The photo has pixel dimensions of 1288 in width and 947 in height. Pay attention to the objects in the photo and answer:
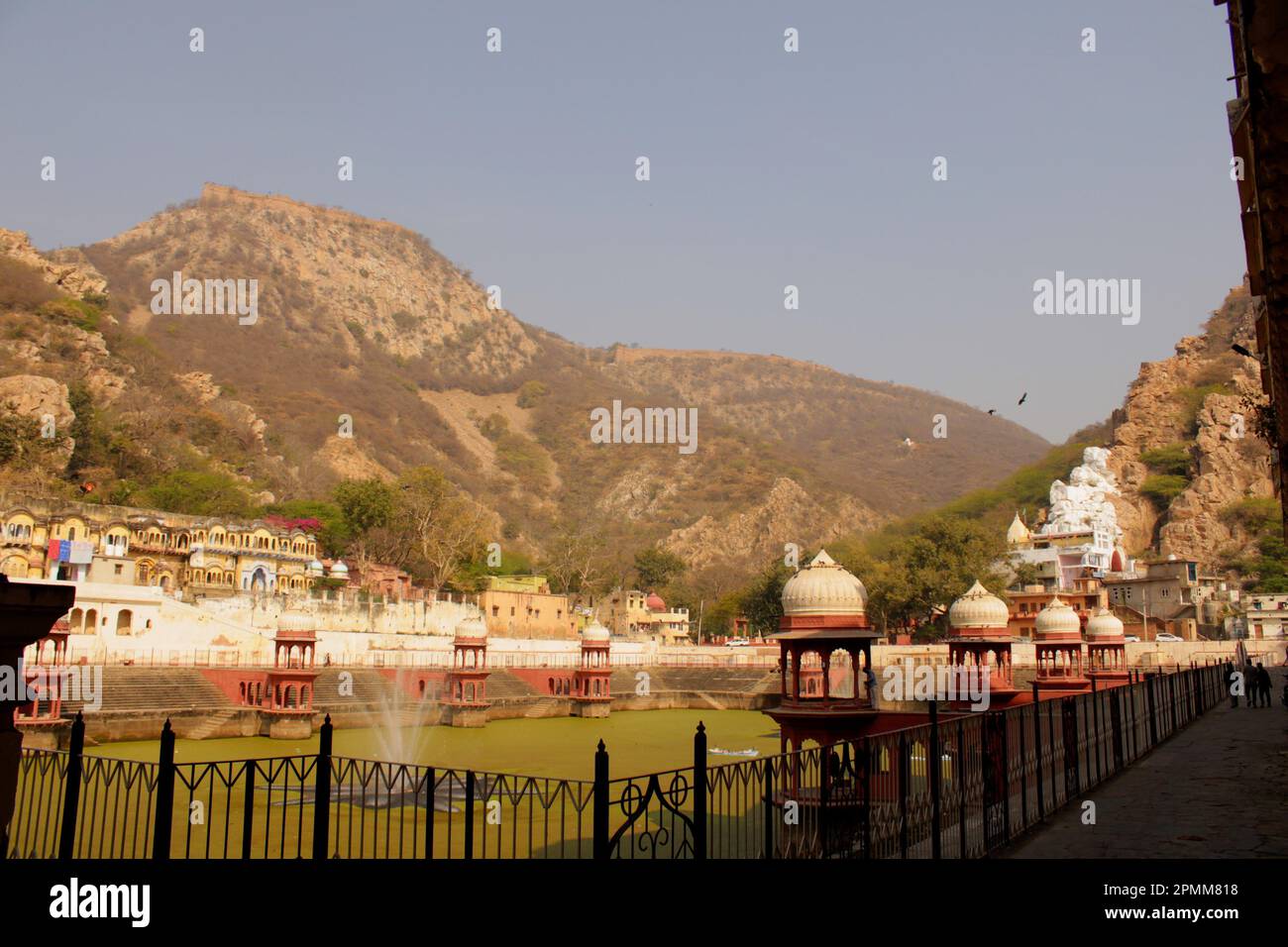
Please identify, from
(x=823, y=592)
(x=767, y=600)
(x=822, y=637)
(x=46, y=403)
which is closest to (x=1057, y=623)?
(x=823, y=592)

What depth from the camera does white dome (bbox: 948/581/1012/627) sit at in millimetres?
30453

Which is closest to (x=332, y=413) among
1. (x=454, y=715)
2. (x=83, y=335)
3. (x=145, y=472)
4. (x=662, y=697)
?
(x=83, y=335)

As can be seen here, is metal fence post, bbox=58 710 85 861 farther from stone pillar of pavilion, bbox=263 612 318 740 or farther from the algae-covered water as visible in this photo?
stone pillar of pavilion, bbox=263 612 318 740

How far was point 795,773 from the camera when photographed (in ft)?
37.6

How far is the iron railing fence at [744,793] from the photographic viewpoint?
289 inches

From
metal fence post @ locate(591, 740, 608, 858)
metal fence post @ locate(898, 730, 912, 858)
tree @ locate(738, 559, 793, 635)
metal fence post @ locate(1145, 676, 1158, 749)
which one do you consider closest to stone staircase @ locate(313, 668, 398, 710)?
metal fence post @ locate(1145, 676, 1158, 749)

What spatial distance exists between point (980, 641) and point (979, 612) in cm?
98

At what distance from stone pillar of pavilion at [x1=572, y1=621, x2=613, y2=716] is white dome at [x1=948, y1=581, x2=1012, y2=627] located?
23.0 metres

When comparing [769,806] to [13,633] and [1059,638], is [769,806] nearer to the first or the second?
[13,633]

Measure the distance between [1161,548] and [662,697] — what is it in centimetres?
5629

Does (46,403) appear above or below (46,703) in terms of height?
above

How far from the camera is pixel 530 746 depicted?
36.4m

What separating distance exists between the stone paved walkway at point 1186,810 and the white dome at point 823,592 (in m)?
5.98
